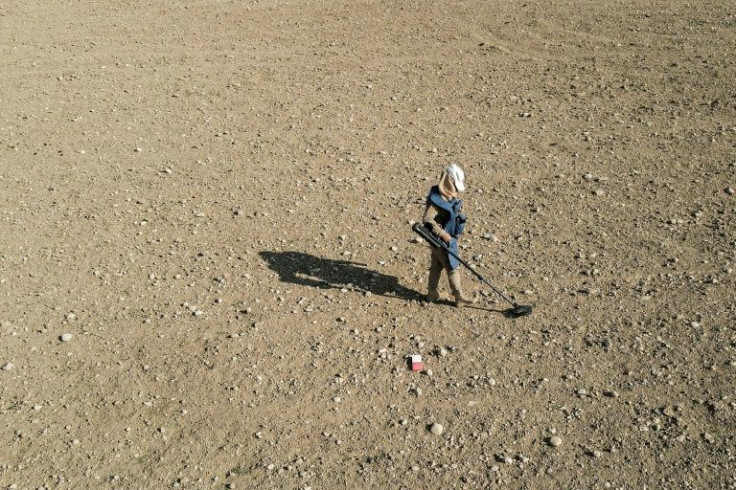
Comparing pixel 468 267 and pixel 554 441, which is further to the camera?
pixel 468 267

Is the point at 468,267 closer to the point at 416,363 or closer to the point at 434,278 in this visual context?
the point at 434,278

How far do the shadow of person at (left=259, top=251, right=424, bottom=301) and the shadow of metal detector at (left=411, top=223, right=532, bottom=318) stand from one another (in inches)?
39.0

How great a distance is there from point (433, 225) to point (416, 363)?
159cm

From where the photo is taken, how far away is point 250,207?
37.0 feet

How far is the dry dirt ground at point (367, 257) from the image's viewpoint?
734 centimetres

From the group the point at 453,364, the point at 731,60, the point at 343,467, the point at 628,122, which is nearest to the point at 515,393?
the point at 453,364

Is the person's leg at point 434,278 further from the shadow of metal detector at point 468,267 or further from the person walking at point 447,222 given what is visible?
the shadow of metal detector at point 468,267

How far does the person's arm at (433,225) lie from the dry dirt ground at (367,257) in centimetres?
113

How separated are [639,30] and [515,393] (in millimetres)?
11828

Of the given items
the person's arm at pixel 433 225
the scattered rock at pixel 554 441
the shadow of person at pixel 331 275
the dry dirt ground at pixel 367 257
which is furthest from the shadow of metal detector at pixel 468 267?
the scattered rock at pixel 554 441

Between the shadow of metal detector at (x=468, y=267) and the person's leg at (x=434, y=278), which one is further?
the person's leg at (x=434, y=278)

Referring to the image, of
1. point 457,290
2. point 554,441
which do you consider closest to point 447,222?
point 457,290

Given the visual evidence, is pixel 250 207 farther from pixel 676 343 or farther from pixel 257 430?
pixel 676 343

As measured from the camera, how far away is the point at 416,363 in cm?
822
